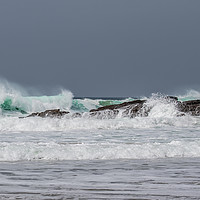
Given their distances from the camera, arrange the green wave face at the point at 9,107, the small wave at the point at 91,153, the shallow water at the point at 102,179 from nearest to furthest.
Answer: the shallow water at the point at 102,179 → the small wave at the point at 91,153 → the green wave face at the point at 9,107

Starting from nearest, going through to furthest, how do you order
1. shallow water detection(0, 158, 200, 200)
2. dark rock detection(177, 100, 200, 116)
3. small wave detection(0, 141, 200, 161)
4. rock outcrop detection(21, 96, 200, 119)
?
1. shallow water detection(0, 158, 200, 200)
2. small wave detection(0, 141, 200, 161)
3. rock outcrop detection(21, 96, 200, 119)
4. dark rock detection(177, 100, 200, 116)

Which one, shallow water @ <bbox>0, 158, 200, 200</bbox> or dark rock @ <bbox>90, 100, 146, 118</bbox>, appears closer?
shallow water @ <bbox>0, 158, 200, 200</bbox>

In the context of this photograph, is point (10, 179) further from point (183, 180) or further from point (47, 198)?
point (183, 180)

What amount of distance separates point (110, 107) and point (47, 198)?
17.8 meters

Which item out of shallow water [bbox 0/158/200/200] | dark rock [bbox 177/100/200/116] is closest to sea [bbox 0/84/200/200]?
shallow water [bbox 0/158/200/200]

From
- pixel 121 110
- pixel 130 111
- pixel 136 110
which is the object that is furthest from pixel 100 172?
pixel 136 110

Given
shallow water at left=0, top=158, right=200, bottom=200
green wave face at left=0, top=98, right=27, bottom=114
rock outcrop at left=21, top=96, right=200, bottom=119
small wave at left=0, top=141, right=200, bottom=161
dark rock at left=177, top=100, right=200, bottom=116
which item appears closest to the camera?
shallow water at left=0, top=158, right=200, bottom=200

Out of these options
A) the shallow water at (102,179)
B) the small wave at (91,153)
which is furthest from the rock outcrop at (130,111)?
the shallow water at (102,179)

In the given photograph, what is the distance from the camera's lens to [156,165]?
7961mm

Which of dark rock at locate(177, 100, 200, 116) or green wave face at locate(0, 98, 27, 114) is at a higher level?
green wave face at locate(0, 98, 27, 114)

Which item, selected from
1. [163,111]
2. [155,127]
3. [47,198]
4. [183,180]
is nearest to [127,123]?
[155,127]

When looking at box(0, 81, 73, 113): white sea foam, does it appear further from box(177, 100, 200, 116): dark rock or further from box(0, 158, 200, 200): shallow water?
box(0, 158, 200, 200): shallow water

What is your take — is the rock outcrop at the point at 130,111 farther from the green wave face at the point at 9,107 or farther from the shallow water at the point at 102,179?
the green wave face at the point at 9,107

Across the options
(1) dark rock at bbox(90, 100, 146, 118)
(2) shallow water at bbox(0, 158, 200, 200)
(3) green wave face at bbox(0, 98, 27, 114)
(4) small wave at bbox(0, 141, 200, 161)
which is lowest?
(2) shallow water at bbox(0, 158, 200, 200)
